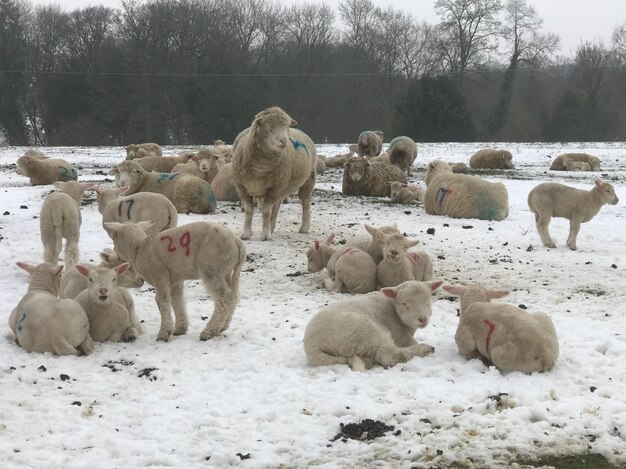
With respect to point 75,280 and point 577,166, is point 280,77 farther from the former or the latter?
point 75,280

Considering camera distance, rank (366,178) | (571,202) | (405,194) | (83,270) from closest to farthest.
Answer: (83,270)
(571,202)
(405,194)
(366,178)

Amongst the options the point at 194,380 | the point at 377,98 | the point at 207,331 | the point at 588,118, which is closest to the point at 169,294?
the point at 207,331

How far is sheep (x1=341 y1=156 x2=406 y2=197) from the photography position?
16172 millimetres

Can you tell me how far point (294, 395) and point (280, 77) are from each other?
48.7m

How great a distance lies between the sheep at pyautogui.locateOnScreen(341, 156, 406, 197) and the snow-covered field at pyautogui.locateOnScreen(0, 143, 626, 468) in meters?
7.92

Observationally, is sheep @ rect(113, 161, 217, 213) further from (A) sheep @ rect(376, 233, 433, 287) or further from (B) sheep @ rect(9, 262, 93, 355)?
(B) sheep @ rect(9, 262, 93, 355)

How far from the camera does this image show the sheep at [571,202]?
10.1 meters

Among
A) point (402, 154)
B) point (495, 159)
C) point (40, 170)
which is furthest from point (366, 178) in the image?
point (495, 159)

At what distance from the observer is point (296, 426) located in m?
4.38

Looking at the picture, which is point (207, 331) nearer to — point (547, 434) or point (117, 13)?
point (547, 434)

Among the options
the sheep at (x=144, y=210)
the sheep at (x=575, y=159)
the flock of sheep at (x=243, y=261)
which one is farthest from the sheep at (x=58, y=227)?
the sheep at (x=575, y=159)

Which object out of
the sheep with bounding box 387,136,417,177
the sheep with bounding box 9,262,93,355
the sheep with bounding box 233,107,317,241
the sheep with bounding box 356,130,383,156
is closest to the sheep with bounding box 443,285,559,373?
the sheep with bounding box 9,262,93,355

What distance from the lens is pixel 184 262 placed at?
6141 mm

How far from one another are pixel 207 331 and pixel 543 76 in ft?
197
